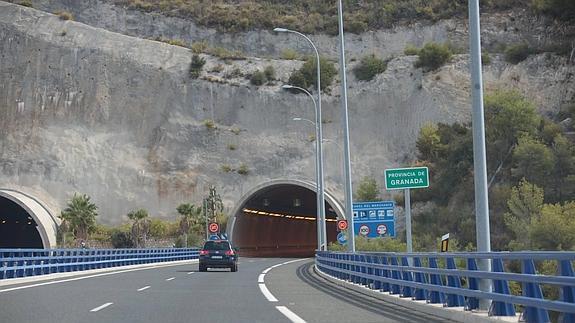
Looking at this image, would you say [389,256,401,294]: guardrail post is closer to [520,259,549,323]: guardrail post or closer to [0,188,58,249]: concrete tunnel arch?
[520,259,549,323]: guardrail post

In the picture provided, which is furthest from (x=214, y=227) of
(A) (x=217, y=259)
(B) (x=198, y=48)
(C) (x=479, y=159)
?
(C) (x=479, y=159)

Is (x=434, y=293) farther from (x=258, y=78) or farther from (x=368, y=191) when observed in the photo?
(x=258, y=78)

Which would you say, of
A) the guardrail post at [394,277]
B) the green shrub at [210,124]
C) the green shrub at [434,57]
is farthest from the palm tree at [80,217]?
the guardrail post at [394,277]

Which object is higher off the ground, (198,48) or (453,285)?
(198,48)

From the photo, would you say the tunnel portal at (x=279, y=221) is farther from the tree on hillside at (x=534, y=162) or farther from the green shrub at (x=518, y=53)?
the green shrub at (x=518, y=53)

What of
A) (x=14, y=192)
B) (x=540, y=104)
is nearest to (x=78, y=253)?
(x=14, y=192)

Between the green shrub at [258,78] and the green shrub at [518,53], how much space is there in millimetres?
28077

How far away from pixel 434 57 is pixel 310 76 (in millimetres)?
14938

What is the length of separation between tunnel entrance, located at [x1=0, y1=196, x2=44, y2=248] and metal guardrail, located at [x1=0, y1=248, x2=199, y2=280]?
3550 cm

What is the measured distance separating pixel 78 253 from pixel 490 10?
77241mm

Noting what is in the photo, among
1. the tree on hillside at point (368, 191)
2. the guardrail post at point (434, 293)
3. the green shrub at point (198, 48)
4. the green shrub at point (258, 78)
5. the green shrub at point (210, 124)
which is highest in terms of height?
the green shrub at point (198, 48)

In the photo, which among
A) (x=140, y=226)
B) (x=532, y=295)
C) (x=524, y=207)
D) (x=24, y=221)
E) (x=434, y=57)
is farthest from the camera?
(x=24, y=221)

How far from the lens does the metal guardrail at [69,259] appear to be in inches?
1143

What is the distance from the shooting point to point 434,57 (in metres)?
89.6
